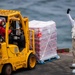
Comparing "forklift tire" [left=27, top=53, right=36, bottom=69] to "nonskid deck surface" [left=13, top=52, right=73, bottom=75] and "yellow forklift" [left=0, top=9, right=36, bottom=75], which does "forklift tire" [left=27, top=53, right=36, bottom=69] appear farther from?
"nonskid deck surface" [left=13, top=52, right=73, bottom=75]

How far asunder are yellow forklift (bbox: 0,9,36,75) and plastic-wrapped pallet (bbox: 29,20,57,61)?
257mm

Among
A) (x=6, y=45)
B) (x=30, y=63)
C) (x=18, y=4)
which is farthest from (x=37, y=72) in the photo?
(x=18, y=4)

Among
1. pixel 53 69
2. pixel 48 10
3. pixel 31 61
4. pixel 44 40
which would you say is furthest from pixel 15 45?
pixel 48 10

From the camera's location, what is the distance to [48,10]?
38.3m

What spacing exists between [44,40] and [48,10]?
885 inches

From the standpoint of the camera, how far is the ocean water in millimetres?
30848

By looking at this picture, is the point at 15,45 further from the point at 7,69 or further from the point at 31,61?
the point at 31,61

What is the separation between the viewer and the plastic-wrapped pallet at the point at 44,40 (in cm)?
1575

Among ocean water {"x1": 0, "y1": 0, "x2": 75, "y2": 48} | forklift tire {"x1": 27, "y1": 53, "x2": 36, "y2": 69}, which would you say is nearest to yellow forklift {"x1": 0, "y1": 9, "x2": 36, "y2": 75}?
forklift tire {"x1": 27, "y1": 53, "x2": 36, "y2": 69}

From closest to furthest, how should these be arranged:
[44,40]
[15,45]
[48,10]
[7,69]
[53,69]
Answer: [7,69]
[15,45]
[53,69]
[44,40]
[48,10]

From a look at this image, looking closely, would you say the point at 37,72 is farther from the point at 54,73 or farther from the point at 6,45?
the point at 6,45

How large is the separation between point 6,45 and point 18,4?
2746cm

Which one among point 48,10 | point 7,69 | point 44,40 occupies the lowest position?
point 7,69

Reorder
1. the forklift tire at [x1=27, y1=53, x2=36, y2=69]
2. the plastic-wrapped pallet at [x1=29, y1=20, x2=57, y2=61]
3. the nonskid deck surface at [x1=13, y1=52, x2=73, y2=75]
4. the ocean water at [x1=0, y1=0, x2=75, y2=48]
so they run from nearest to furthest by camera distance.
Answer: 1. the nonskid deck surface at [x1=13, y1=52, x2=73, y2=75]
2. the forklift tire at [x1=27, y1=53, x2=36, y2=69]
3. the plastic-wrapped pallet at [x1=29, y1=20, x2=57, y2=61]
4. the ocean water at [x1=0, y1=0, x2=75, y2=48]
